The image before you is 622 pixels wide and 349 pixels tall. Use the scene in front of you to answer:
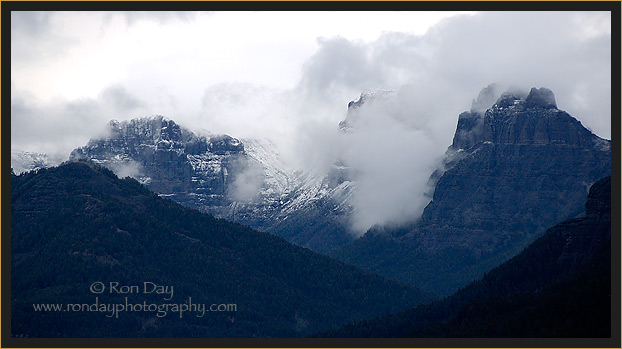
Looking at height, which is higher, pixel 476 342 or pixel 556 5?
pixel 556 5

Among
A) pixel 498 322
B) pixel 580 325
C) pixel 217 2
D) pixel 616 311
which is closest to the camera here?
pixel 217 2

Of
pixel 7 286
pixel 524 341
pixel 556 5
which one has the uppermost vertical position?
pixel 556 5

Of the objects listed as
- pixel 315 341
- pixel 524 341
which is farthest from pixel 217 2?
pixel 524 341

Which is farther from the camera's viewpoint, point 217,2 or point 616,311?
point 616,311

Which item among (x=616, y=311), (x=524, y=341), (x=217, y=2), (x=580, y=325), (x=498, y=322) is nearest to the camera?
(x=217, y=2)

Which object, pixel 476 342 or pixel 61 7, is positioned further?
pixel 476 342

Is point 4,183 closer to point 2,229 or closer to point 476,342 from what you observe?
point 2,229

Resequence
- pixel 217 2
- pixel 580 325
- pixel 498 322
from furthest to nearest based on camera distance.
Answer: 1. pixel 498 322
2. pixel 580 325
3. pixel 217 2

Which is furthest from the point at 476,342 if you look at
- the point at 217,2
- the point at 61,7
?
the point at 61,7

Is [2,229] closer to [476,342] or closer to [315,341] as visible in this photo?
[315,341]
